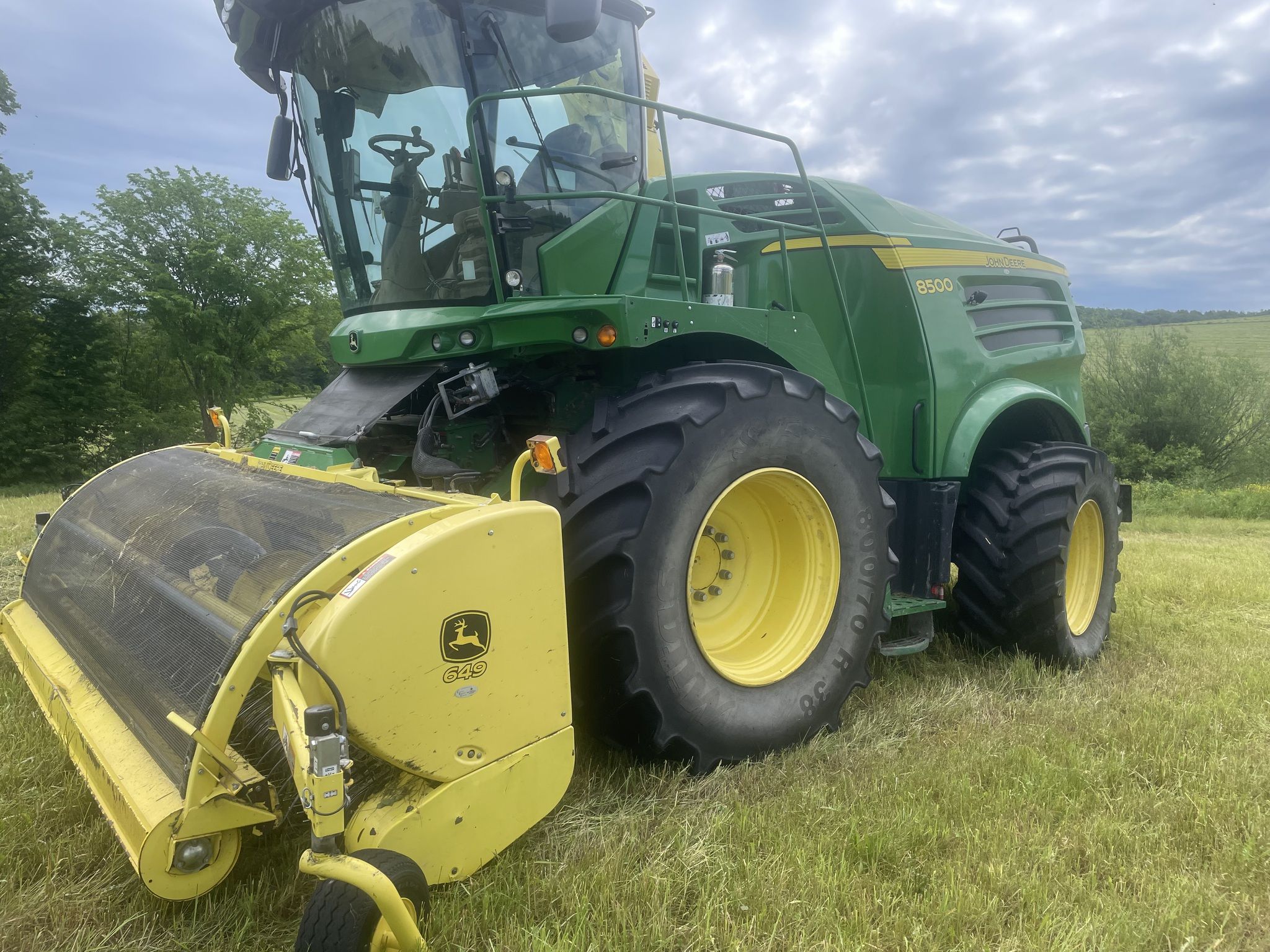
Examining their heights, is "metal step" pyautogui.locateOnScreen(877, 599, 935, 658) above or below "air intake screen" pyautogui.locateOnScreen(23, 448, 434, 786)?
below

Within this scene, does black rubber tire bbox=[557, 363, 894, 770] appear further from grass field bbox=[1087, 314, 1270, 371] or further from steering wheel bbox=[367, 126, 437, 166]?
grass field bbox=[1087, 314, 1270, 371]

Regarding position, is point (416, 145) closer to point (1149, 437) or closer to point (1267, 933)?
point (1267, 933)

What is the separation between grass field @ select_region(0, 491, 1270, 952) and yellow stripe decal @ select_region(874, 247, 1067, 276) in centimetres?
197

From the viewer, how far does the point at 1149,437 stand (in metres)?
23.4

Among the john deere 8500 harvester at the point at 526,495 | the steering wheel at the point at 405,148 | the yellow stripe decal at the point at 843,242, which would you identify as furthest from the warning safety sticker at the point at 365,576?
the yellow stripe decal at the point at 843,242

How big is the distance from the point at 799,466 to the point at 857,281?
4.61 ft

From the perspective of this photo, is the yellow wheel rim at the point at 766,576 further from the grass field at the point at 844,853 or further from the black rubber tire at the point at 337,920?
the black rubber tire at the point at 337,920

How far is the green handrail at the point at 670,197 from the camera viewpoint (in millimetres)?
2725

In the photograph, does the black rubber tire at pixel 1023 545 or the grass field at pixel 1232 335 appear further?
the grass field at pixel 1232 335

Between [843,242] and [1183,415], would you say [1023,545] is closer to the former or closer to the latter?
[843,242]

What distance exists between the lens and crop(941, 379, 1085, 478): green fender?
150 inches

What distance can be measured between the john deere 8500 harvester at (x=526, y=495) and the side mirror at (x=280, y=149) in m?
0.04

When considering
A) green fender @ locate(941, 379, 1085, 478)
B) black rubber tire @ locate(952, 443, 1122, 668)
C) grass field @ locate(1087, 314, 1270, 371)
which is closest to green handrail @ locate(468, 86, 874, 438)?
green fender @ locate(941, 379, 1085, 478)

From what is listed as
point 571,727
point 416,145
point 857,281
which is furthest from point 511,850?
point 857,281
